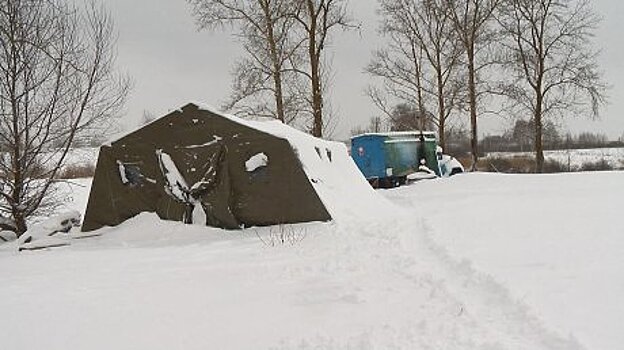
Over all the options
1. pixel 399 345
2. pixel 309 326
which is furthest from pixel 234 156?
pixel 399 345

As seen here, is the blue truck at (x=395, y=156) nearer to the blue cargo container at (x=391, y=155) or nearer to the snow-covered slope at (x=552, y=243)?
the blue cargo container at (x=391, y=155)

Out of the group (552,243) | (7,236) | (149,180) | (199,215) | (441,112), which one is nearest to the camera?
(552,243)

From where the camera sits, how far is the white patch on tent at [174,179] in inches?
313

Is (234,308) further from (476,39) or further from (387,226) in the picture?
(476,39)

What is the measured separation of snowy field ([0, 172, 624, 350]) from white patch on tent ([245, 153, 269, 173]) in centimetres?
135

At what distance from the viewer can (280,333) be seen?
2.88 metres

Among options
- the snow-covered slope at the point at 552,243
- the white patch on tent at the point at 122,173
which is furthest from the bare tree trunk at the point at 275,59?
the white patch on tent at the point at 122,173

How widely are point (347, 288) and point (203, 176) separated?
4.78 meters

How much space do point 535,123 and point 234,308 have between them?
20.9 meters

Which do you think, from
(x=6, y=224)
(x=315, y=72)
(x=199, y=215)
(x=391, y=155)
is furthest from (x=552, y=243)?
(x=315, y=72)

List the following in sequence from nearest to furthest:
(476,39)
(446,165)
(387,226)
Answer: (387,226) < (446,165) < (476,39)

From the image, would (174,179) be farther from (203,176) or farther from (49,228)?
(49,228)

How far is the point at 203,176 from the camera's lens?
26.0ft

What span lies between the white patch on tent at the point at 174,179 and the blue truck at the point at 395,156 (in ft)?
30.0
